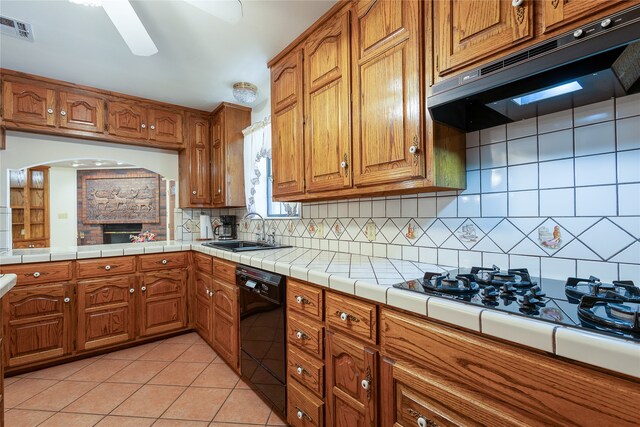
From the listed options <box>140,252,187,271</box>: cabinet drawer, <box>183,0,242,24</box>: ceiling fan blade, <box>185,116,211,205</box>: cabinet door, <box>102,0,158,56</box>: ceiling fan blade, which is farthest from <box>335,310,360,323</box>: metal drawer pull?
<box>185,116,211,205</box>: cabinet door

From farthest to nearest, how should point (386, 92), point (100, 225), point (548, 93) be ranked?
point (100, 225), point (386, 92), point (548, 93)

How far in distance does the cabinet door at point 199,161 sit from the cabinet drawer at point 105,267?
97 centimetres

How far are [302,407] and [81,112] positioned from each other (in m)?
3.05

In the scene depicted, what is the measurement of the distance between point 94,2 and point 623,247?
2.39 meters

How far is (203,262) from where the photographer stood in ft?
8.51

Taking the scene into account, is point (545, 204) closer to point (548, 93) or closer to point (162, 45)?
point (548, 93)

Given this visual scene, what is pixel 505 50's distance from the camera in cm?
97

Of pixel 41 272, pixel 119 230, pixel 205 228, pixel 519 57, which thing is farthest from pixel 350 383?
pixel 119 230

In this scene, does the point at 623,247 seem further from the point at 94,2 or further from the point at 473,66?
the point at 94,2

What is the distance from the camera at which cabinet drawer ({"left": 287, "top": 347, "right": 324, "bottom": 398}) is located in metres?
1.31

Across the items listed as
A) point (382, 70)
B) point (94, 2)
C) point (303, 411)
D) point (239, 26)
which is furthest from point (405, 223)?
point (94, 2)

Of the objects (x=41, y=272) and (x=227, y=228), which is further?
(x=227, y=228)

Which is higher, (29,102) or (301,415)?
(29,102)

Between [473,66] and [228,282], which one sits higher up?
[473,66]
